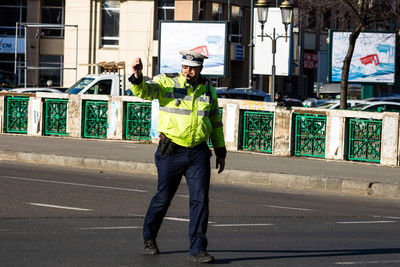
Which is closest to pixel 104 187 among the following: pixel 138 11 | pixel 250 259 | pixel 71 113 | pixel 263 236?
pixel 263 236

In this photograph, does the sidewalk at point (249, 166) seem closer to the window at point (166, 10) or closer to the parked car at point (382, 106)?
the parked car at point (382, 106)

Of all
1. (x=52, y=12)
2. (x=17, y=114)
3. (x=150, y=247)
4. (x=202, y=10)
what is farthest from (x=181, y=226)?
(x=52, y=12)

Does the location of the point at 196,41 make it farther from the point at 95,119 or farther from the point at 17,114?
the point at 95,119

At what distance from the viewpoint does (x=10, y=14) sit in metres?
55.1

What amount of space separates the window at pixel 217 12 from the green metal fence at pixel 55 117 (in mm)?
29891

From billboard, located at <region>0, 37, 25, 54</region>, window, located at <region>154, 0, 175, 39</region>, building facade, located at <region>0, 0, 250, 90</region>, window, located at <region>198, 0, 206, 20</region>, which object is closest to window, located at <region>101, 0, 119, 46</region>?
building facade, located at <region>0, 0, 250, 90</region>

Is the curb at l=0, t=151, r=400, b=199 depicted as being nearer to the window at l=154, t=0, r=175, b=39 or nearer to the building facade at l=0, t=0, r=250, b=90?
the building facade at l=0, t=0, r=250, b=90

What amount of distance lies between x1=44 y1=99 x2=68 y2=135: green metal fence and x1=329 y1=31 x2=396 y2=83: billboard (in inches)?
677

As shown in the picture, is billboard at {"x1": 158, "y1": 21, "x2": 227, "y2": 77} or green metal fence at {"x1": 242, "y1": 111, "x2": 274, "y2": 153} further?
billboard at {"x1": 158, "y1": 21, "x2": 227, "y2": 77}

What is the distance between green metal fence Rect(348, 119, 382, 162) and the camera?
18906mm

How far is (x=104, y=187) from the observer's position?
46.5 feet

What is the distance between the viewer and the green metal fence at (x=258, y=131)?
66.6 feet

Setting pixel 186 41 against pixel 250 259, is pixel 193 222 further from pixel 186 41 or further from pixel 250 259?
pixel 186 41

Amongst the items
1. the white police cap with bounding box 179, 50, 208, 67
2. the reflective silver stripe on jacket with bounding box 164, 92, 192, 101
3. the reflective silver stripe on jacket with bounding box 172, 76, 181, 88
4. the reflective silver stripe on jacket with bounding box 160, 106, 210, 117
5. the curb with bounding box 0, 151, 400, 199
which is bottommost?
the curb with bounding box 0, 151, 400, 199
